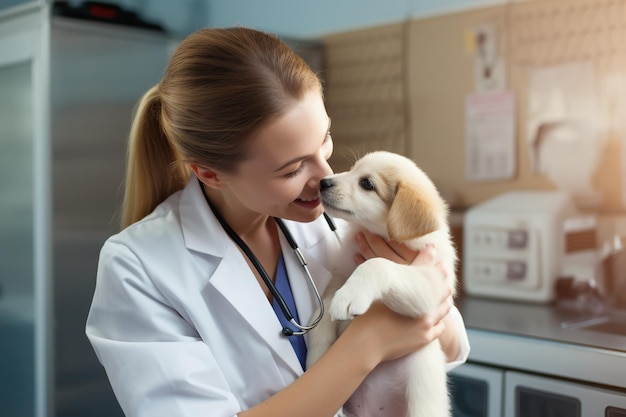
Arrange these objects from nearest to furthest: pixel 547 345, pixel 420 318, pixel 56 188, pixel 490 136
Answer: pixel 420 318, pixel 547 345, pixel 56 188, pixel 490 136

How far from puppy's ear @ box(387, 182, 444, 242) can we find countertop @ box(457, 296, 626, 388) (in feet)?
2.05

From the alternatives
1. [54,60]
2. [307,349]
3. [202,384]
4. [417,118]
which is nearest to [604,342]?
[307,349]

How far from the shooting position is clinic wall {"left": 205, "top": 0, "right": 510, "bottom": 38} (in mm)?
2475

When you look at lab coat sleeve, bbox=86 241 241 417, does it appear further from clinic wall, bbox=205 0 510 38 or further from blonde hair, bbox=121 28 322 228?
clinic wall, bbox=205 0 510 38

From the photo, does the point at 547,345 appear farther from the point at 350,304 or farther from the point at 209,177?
the point at 209,177

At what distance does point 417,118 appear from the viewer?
2.53 meters

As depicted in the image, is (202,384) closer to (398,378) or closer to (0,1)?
(398,378)

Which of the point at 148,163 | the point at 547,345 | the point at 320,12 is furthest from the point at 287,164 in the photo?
the point at 320,12

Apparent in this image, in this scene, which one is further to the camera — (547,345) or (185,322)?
(547,345)

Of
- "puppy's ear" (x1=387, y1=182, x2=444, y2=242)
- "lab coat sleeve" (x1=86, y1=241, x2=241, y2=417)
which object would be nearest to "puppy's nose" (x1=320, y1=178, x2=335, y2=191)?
"puppy's ear" (x1=387, y1=182, x2=444, y2=242)

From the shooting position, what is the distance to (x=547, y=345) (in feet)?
5.21

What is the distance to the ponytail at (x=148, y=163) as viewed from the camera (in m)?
1.25

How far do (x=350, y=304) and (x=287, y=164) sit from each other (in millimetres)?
239

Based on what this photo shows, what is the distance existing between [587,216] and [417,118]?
0.72m
